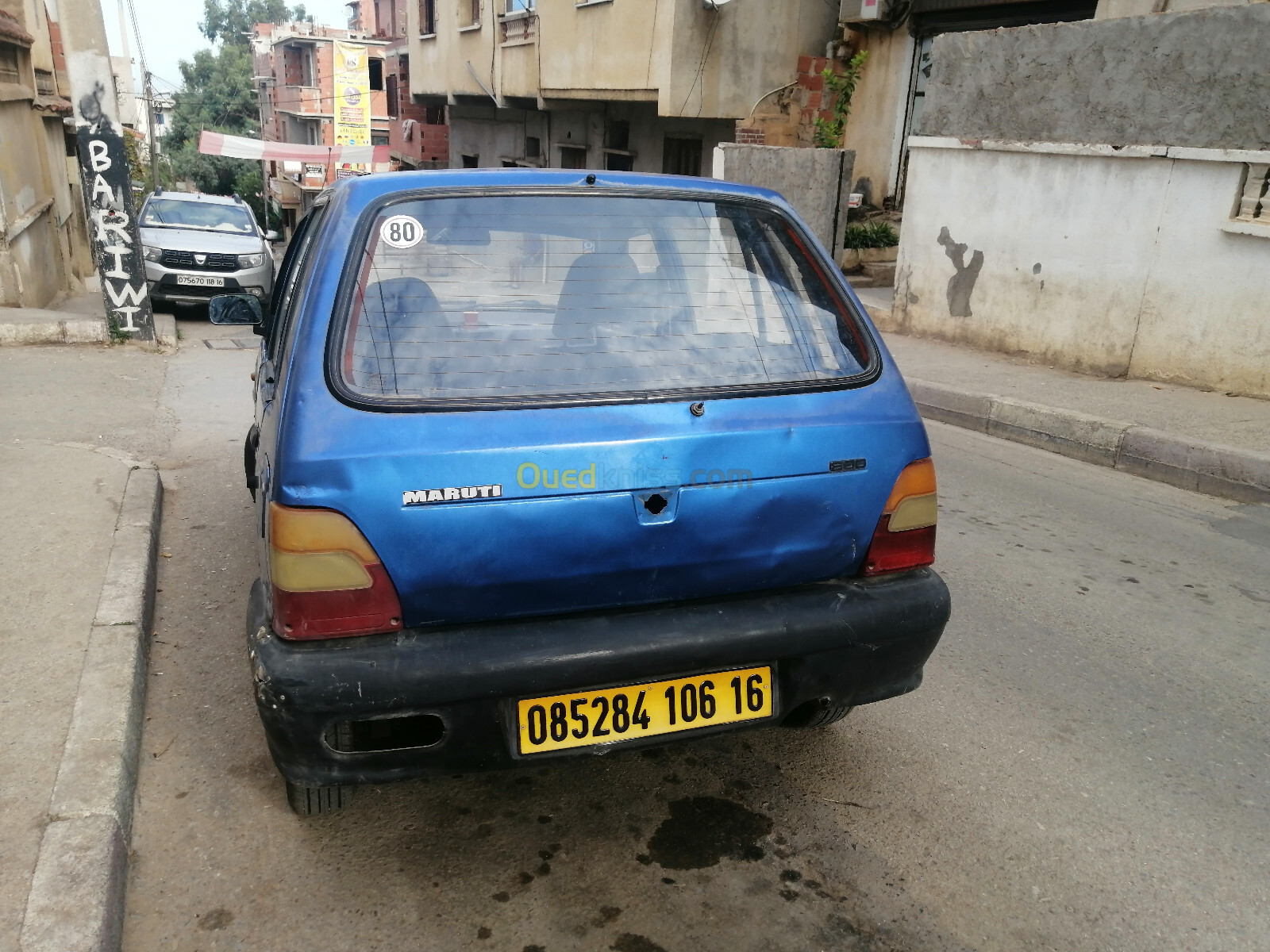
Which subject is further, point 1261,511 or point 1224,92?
point 1224,92

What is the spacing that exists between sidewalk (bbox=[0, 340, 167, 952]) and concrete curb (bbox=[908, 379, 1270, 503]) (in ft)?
19.0

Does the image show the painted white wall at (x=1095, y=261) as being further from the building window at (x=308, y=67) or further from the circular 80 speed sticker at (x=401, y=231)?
the building window at (x=308, y=67)

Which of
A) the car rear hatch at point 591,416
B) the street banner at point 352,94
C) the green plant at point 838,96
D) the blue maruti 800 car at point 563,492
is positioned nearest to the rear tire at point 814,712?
the blue maruti 800 car at point 563,492

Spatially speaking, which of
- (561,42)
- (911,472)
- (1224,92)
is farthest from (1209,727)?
(561,42)

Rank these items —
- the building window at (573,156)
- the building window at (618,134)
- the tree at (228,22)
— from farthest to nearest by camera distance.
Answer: the tree at (228,22)
the building window at (573,156)
the building window at (618,134)

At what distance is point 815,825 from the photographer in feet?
9.09

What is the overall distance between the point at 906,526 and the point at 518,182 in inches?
54.5

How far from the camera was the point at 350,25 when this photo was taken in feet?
249

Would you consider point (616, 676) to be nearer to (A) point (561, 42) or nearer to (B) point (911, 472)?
(B) point (911, 472)

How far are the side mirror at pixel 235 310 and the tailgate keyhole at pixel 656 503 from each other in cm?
220

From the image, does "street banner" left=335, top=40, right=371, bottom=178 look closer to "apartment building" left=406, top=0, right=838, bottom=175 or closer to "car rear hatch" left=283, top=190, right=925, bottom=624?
"apartment building" left=406, top=0, right=838, bottom=175

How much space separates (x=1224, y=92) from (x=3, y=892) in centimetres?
861

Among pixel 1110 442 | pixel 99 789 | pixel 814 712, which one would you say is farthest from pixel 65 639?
pixel 1110 442

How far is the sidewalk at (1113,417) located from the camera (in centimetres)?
622
